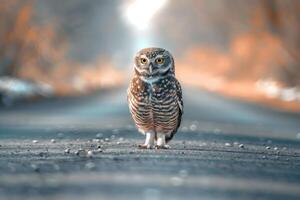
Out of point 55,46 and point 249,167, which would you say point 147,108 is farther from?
point 55,46

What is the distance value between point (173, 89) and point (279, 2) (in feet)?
112

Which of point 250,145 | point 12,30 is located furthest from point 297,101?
point 250,145

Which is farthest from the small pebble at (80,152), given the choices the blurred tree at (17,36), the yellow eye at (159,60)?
the blurred tree at (17,36)

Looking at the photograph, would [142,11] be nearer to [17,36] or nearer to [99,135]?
[17,36]

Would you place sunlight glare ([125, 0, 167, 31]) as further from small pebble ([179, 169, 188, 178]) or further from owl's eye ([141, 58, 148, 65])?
small pebble ([179, 169, 188, 178])

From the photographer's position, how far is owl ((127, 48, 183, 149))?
36.9 ft

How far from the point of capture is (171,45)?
124 meters

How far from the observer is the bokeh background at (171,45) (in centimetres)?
4191

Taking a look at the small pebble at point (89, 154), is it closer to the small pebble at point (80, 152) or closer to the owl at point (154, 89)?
the small pebble at point (80, 152)

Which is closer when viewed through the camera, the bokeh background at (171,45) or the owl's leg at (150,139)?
the owl's leg at (150,139)

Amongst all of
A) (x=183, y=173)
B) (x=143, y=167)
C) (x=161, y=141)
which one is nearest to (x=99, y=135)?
(x=161, y=141)

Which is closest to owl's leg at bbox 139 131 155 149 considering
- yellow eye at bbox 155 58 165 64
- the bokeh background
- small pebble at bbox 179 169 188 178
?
yellow eye at bbox 155 58 165 64

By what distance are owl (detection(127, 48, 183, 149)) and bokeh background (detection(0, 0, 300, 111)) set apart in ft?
76.4

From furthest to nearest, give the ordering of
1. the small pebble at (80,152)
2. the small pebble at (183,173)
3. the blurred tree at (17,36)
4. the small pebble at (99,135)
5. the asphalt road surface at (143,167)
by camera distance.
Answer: the blurred tree at (17,36) → the small pebble at (99,135) → the small pebble at (80,152) → the small pebble at (183,173) → the asphalt road surface at (143,167)
